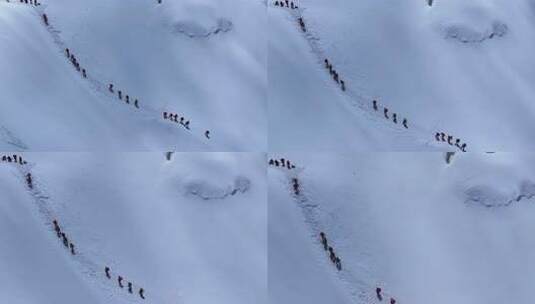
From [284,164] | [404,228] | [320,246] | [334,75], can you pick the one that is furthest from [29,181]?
[404,228]

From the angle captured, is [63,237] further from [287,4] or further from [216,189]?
[287,4]

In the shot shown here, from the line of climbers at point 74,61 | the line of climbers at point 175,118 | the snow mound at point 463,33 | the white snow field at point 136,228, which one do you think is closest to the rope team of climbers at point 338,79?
the snow mound at point 463,33

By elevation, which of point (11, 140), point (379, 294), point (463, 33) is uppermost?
point (463, 33)

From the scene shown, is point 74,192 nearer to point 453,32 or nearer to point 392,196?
point 392,196

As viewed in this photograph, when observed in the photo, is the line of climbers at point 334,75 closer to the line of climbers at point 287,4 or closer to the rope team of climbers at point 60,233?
the line of climbers at point 287,4

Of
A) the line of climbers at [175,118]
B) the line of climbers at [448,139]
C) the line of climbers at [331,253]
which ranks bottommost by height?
the line of climbers at [331,253]

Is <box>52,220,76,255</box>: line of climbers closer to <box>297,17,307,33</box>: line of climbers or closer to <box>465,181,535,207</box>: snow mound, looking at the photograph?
<box>297,17,307,33</box>: line of climbers
